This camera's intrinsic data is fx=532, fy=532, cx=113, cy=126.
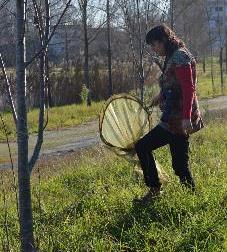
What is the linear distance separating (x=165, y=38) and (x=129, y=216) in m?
1.52

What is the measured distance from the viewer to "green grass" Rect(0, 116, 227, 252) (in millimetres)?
3650

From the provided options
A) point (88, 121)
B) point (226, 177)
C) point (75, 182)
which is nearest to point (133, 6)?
point (75, 182)

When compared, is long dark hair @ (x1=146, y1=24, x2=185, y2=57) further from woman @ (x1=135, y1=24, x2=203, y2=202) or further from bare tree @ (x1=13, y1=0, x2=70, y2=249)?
bare tree @ (x1=13, y1=0, x2=70, y2=249)

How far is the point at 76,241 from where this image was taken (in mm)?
3799

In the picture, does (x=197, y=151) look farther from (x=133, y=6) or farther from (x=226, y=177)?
(x=133, y=6)

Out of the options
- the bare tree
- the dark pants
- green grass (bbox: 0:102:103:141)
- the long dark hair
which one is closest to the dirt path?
green grass (bbox: 0:102:103:141)

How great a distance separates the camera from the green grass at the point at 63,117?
15.4m

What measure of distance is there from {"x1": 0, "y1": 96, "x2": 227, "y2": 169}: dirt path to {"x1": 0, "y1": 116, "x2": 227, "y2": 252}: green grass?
5.58 meters

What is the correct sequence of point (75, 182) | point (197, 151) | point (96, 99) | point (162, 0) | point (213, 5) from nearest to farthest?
point (75, 182), point (197, 151), point (162, 0), point (96, 99), point (213, 5)

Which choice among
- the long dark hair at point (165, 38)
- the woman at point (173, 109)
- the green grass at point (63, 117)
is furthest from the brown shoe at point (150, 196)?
the green grass at point (63, 117)

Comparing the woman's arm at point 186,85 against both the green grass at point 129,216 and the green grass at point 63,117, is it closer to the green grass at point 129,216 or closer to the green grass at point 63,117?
the green grass at point 129,216

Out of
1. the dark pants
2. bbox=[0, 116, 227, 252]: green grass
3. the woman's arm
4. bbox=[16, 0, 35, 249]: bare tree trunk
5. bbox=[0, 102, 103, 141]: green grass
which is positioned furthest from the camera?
bbox=[0, 102, 103, 141]: green grass

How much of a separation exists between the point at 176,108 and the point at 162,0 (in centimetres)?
549

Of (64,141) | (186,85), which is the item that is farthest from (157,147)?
(64,141)
